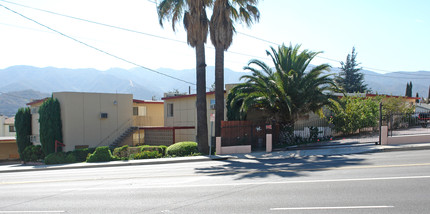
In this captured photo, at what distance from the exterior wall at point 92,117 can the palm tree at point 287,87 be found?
43.1 ft

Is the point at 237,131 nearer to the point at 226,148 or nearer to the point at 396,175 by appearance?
the point at 226,148

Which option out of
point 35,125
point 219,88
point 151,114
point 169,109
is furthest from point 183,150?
point 35,125

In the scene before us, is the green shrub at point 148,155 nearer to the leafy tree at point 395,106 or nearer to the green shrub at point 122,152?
the green shrub at point 122,152

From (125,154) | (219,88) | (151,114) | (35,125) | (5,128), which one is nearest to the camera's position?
(219,88)

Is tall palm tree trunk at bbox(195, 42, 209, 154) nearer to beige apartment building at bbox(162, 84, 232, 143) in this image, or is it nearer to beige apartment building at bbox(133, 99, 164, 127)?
beige apartment building at bbox(162, 84, 232, 143)

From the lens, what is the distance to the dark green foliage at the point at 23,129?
101 feet

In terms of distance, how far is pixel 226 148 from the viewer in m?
21.5

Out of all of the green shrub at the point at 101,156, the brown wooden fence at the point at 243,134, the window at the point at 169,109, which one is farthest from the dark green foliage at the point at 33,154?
the brown wooden fence at the point at 243,134

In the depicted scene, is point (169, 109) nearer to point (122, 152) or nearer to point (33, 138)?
point (122, 152)

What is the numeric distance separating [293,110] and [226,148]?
16.6 feet

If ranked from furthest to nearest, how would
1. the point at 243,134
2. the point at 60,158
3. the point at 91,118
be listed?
the point at 91,118 → the point at 60,158 → the point at 243,134

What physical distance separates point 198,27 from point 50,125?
15.1 m

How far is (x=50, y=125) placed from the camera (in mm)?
27734

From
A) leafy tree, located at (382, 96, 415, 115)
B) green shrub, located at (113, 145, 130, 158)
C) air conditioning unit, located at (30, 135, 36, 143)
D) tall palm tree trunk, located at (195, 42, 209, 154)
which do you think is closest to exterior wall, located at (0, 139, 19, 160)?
air conditioning unit, located at (30, 135, 36, 143)
